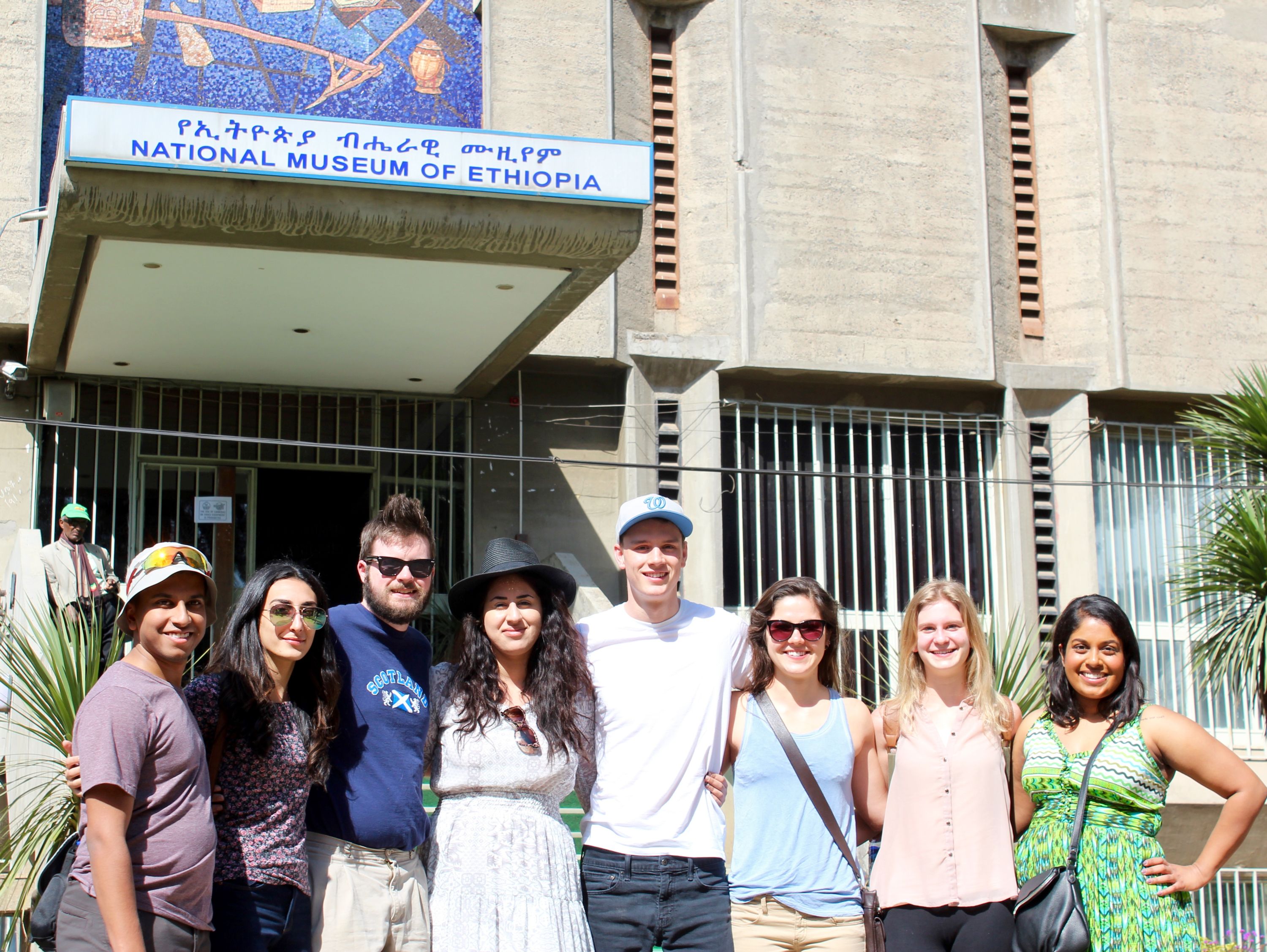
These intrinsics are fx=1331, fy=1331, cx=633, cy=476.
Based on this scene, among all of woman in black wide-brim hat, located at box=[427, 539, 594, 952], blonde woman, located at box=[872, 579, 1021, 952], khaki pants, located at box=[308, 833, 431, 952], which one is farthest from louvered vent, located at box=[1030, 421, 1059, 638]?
khaki pants, located at box=[308, 833, 431, 952]

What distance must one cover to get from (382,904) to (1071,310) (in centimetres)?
1080

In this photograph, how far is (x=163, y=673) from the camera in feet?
11.4

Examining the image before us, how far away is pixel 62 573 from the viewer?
905 centimetres

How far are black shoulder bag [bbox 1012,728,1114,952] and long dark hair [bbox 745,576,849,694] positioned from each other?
2.68 ft

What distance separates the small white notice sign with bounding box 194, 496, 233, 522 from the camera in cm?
1128

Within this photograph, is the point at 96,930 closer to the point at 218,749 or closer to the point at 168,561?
the point at 218,749

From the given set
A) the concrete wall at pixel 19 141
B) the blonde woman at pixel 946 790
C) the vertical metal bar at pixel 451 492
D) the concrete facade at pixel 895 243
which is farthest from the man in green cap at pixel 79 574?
the blonde woman at pixel 946 790

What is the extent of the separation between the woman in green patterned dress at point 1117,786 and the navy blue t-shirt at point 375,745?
1829 millimetres

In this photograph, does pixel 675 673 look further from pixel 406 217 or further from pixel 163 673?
pixel 406 217

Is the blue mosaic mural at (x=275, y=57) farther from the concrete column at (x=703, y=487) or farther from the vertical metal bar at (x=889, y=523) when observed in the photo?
the vertical metal bar at (x=889, y=523)

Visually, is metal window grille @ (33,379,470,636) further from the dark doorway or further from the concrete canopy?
the concrete canopy

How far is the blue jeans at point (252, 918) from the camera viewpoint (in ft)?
11.2

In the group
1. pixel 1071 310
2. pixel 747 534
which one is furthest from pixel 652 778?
pixel 1071 310

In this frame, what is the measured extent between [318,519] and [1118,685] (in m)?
8.82
